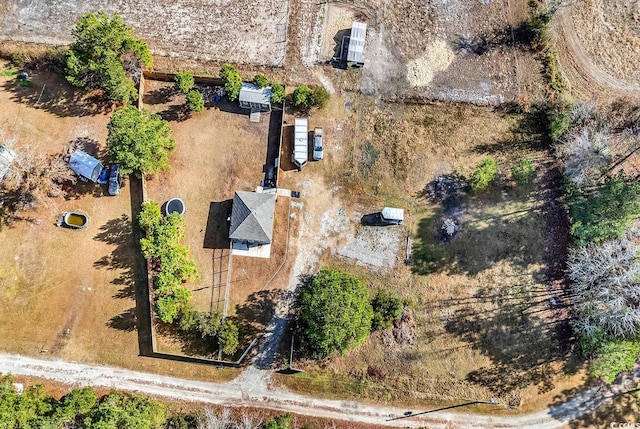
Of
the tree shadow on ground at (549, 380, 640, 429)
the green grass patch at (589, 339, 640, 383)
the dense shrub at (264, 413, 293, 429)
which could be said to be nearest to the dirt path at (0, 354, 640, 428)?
the tree shadow on ground at (549, 380, 640, 429)

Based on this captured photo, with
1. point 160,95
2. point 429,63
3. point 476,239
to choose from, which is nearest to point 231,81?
point 160,95

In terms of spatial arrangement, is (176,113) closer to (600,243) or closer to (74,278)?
(74,278)

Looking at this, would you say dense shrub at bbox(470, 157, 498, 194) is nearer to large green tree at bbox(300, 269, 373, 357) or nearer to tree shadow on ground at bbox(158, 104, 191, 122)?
large green tree at bbox(300, 269, 373, 357)

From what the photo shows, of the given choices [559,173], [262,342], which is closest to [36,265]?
[262,342]

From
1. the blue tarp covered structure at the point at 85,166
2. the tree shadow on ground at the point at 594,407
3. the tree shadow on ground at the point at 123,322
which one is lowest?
the tree shadow on ground at the point at 594,407

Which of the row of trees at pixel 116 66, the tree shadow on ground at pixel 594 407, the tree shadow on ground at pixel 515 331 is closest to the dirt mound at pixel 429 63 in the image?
the row of trees at pixel 116 66

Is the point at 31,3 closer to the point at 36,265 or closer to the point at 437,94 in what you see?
the point at 36,265

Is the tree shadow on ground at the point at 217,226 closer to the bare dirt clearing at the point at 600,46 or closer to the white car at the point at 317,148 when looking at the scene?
the white car at the point at 317,148
